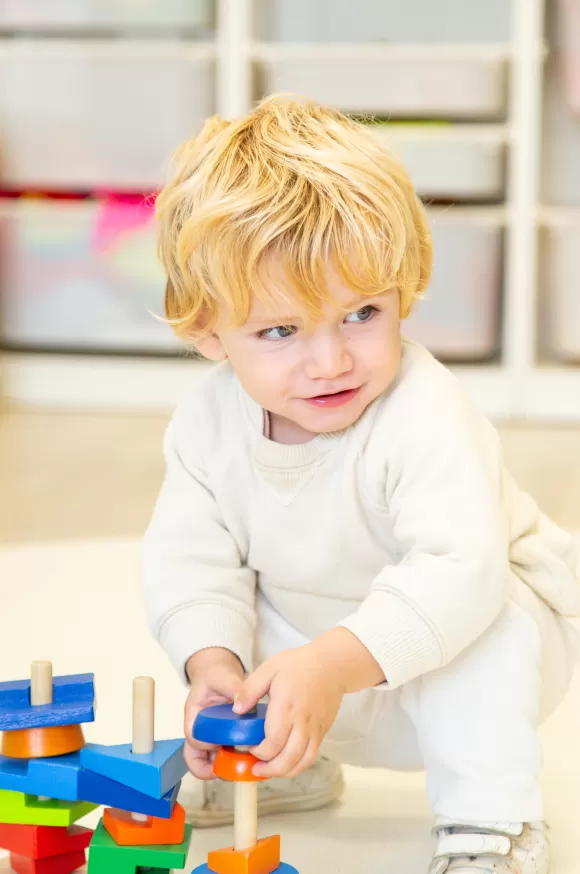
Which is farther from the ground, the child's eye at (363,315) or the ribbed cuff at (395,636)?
the child's eye at (363,315)

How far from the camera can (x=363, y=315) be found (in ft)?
2.57

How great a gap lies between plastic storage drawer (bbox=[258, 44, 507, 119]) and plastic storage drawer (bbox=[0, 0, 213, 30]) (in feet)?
0.52

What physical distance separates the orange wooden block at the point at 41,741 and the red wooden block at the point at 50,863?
0.25ft

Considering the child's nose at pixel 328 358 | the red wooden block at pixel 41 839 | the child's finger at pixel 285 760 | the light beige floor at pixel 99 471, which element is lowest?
the light beige floor at pixel 99 471

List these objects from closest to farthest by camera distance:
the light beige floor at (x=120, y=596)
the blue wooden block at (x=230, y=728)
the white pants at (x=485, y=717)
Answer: the blue wooden block at (x=230, y=728), the white pants at (x=485, y=717), the light beige floor at (x=120, y=596)

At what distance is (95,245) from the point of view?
2.50 m

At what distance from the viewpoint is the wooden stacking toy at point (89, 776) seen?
69cm

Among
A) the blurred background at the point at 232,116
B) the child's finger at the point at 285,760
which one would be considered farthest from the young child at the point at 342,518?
the blurred background at the point at 232,116

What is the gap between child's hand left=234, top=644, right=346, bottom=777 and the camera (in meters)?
0.67

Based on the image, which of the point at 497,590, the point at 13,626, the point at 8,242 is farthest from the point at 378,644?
the point at 8,242

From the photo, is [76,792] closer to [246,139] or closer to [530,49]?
[246,139]

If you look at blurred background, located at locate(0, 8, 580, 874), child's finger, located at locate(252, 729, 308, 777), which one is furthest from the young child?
blurred background, located at locate(0, 8, 580, 874)

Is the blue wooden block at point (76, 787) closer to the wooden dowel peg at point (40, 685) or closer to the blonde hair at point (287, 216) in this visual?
the wooden dowel peg at point (40, 685)

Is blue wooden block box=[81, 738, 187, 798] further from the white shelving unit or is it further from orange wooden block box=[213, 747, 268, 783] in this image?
the white shelving unit
